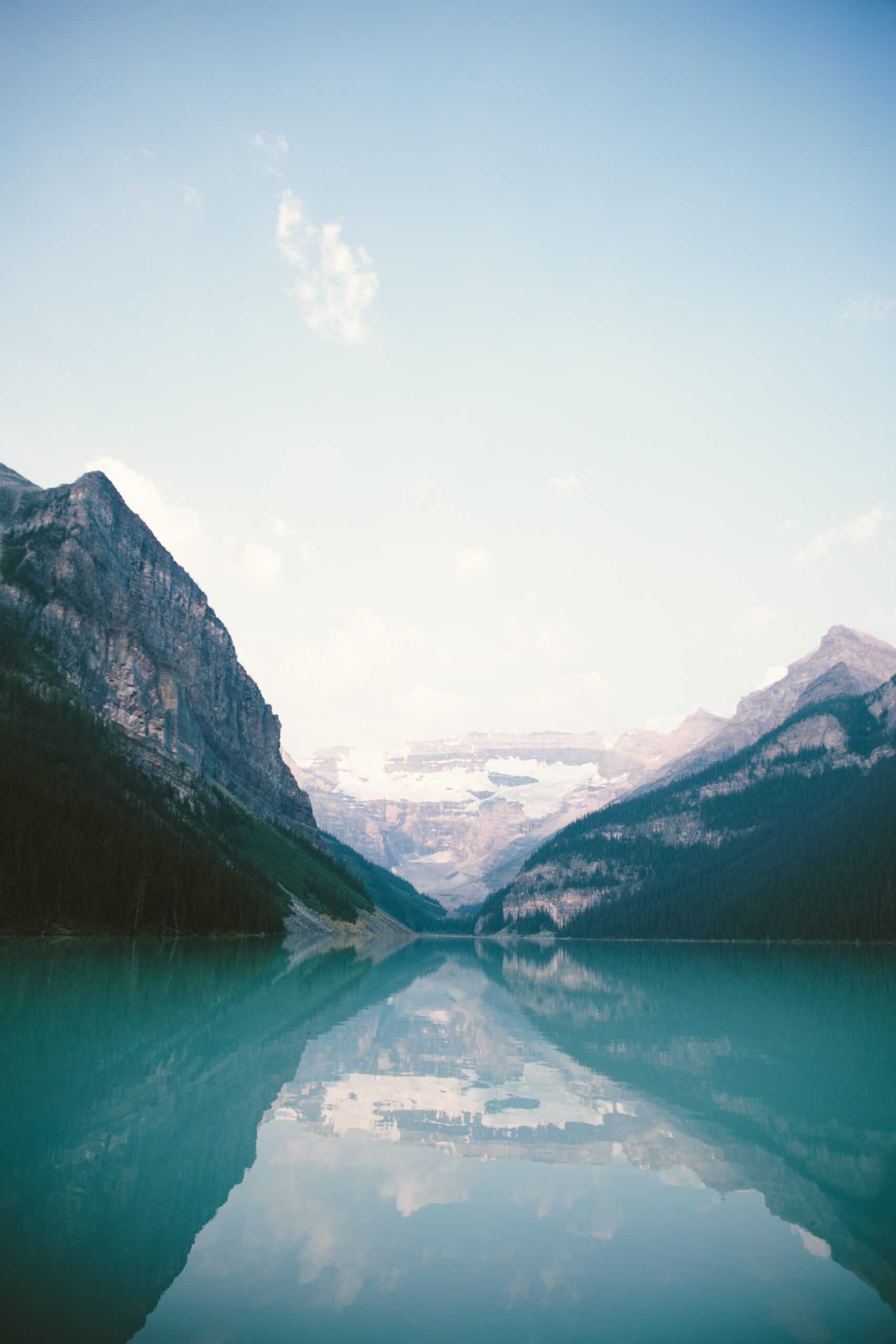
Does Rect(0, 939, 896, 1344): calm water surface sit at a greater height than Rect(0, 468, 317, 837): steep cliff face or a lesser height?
lesser

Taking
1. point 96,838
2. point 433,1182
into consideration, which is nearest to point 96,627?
point 96,838

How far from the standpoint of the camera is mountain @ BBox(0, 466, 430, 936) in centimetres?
8525

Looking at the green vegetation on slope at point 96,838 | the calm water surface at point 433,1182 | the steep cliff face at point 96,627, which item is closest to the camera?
the calm water surface at point 433,1182

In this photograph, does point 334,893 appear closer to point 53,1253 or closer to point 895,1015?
point 895,1015

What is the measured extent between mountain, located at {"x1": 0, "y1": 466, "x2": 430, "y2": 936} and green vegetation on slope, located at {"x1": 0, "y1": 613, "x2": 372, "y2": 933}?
21 cm

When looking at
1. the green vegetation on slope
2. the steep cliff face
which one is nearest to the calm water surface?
the green vegetation on slope

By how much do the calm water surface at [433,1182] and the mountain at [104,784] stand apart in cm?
5356

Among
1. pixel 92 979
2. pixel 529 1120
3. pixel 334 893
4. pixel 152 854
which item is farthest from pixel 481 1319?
pixel 334 893

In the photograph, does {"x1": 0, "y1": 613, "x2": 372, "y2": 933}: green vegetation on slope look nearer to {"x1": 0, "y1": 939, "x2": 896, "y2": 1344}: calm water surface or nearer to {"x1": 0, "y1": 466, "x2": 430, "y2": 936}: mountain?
{"x1": 0, "y1": 466, "x2": 430, "y2": 936}: mountain

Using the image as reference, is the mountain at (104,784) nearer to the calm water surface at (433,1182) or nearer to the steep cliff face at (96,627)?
the steep cliff face at (96,627)

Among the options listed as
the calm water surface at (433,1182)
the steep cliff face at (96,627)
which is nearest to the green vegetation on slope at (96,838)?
the steep cliff face at (96,627)

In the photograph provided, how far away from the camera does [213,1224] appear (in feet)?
43.0

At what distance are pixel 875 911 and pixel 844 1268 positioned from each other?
15818cm

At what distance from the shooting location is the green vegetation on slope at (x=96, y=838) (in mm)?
82312
